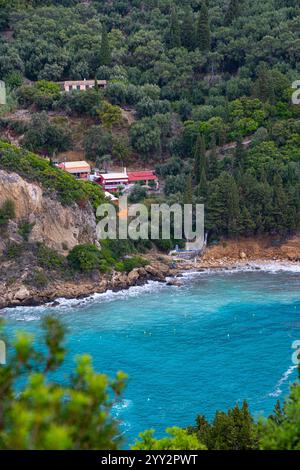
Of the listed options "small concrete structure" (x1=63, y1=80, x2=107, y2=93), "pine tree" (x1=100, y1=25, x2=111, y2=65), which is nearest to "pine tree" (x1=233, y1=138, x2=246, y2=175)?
"small concrete structure" (x1=63, y1=80, x2=107, y2=93)

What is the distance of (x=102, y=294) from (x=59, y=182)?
8075mm

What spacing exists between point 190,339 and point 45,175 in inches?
626

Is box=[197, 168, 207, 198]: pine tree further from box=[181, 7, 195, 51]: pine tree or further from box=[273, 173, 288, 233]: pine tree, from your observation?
box=[181, 7, 195, 51]: pine tree

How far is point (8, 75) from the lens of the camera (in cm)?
6725

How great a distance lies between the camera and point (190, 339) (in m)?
41.1

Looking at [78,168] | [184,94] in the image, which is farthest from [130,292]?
[184,94]

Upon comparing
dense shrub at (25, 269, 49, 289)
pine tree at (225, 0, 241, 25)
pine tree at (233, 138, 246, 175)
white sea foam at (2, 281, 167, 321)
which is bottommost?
white sea foam at (2, 281, 167, 321)

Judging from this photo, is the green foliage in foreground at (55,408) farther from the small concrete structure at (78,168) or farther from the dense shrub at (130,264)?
the small concrete structure at (78,168)

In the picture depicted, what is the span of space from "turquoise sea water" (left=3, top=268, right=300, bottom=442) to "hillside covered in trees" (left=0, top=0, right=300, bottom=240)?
21.8 ft

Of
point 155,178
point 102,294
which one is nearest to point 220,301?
point 102,294

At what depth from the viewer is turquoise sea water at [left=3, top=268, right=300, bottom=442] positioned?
3422 cm

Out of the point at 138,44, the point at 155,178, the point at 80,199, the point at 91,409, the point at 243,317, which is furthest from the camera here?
the point at 138,44

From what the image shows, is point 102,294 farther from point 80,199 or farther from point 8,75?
point 8,75

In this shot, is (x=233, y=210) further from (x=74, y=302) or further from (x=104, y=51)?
(x=104, y=51)
